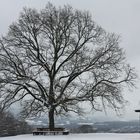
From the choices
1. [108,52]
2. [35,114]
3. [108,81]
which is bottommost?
[35,114]

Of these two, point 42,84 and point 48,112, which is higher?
point 42,84

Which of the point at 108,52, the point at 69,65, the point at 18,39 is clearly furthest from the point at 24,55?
the point at 108,52

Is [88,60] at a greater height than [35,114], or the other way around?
[88,60]

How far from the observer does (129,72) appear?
3859 centimetres

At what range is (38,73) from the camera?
1497 inches

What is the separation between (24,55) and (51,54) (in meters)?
2.83

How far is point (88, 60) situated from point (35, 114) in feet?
25.0

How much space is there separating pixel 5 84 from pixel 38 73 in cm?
345

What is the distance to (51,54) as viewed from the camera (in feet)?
129

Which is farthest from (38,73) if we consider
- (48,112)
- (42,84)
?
(48,112)

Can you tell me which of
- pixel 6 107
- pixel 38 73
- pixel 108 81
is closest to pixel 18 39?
pixel 38 73

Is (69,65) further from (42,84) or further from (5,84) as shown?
(5,84)

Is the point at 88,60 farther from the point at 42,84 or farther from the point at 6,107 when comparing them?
the point at 6,107

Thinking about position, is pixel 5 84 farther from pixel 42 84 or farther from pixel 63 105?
pixel 63 105
